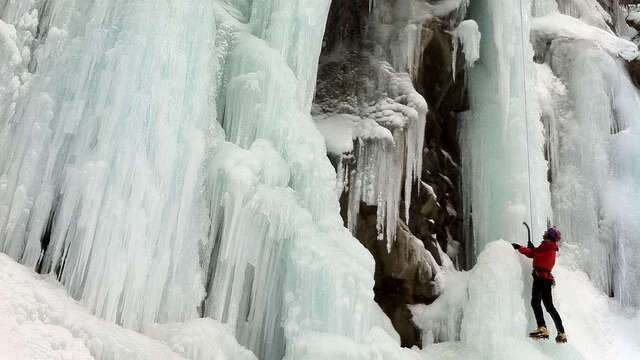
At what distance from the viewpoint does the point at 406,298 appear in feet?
26.8

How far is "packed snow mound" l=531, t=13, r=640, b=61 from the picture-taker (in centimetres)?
1153

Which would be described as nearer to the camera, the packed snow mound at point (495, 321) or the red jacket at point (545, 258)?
the packed snow mound at point (495, 321)

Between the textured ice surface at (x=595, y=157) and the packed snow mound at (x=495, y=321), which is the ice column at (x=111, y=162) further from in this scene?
the textured ice surface at (x=595, y=157)

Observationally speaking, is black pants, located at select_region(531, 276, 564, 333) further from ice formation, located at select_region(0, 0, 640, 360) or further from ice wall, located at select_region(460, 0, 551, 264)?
ice wall, located at select_region(460, 0, 551, 264)

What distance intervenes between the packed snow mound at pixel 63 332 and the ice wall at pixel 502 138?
5710 millimetres

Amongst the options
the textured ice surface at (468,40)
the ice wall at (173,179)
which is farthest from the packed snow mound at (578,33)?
the ice wall at (173,179)

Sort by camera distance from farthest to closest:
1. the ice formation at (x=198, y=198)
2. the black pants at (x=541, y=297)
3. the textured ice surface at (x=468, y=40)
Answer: the textured ice surface at (x=468, y=40), the black pants at (x=541, y=297), the ice formation at (x=198, y=198)

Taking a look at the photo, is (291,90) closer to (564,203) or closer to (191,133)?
(191,133)

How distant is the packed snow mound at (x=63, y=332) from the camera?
3.29 metres

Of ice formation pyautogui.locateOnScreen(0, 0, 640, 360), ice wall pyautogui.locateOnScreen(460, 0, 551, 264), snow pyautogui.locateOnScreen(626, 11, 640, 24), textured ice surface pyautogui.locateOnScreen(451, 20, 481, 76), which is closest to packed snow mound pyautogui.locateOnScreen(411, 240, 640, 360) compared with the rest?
ice formation pyautogui.locateOnScreen(0, 0, 640, 360)

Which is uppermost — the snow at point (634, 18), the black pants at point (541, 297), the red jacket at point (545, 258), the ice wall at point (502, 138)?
the snow at point (634, 18)

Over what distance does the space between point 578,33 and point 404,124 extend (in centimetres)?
547

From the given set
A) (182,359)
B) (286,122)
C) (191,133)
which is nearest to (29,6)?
(191,133)

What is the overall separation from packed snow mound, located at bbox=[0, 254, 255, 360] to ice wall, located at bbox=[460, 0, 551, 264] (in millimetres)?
5710
